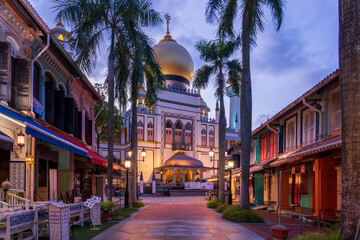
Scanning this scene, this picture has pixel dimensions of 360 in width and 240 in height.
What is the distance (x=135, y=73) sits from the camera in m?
21.6

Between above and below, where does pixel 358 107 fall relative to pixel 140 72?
below

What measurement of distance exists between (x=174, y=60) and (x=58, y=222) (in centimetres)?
4861

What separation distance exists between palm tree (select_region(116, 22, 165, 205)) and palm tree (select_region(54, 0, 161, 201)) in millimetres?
585

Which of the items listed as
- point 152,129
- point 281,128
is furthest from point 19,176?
point 152,129

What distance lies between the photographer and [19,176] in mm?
11766

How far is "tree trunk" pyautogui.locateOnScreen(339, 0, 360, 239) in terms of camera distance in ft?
21.3

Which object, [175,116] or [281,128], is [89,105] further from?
[175,116]

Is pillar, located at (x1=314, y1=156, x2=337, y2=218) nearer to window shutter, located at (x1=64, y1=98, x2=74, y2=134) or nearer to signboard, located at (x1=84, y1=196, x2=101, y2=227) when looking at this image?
signboard, located at (x1=84, y1=196, x2=101, y2=227)

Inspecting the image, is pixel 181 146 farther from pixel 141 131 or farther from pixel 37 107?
pixel 37 107

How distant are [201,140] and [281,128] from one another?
35.9 m

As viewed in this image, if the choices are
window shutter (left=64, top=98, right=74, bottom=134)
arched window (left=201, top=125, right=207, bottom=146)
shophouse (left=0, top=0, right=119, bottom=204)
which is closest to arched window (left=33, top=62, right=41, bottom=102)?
shophouse (left=0, top=0, right=119, bottom=204)

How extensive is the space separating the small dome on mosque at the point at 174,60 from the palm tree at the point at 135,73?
31.2 meters

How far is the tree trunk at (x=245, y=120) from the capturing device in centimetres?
1641

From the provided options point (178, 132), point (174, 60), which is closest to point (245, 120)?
point (178, 132)
